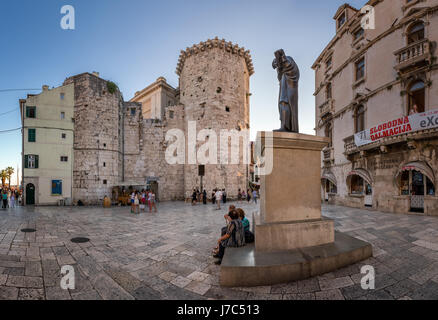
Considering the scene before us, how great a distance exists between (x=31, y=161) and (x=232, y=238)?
2155 centimetres

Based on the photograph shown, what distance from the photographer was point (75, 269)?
3.95 metres

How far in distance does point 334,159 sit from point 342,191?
281 cm

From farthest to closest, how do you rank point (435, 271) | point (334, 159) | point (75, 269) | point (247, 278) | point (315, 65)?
1. point (315, 65)
2. point (334, 159)
3. point (75, 269)
4. point (435, 271)
5. point (247, 278)

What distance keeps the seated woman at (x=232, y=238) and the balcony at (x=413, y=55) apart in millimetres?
13620

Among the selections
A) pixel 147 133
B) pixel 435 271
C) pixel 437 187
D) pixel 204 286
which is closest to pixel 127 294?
pixel 204 286

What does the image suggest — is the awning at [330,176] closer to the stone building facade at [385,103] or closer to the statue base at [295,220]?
the stone building facade at [385,103]

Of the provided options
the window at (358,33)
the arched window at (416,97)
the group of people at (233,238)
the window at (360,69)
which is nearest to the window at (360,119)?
the window at (360,69)

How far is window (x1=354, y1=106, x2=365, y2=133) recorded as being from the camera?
14.3 meters

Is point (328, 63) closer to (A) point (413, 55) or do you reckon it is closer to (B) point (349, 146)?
(A) point (413, 55)

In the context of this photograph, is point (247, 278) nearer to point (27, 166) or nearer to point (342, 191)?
point (342, 191)

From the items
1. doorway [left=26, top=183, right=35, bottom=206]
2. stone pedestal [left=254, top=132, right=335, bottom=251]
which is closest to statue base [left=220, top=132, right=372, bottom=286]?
stone pedestal [left=254, top=132, right=335, bottom=251]

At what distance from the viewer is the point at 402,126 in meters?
10.5

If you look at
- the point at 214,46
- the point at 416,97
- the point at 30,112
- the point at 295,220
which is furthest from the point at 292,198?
the point at 30,112

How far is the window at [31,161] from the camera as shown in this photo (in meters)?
17.5
